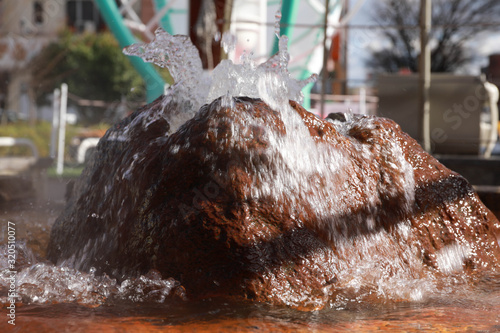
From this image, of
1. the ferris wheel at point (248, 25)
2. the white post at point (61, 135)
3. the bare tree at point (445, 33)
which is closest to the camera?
the ferris wheel at point (248, 25)

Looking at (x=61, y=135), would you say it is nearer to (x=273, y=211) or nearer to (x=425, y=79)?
(x=425, y=79)

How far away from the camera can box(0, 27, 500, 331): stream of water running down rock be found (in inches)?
72.6

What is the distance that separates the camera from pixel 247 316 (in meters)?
1.73

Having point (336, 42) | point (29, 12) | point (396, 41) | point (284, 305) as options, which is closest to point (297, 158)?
point (284, 305)

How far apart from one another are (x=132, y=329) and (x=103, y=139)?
1338mm

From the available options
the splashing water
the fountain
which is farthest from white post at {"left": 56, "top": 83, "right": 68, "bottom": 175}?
the fountain

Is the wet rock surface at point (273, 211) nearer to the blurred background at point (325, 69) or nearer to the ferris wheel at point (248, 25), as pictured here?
the blurred background at point (325, 69)

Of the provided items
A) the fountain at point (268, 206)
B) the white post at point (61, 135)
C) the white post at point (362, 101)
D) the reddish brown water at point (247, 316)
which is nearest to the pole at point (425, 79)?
the fountain at point (268, 206)

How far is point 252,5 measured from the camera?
26.5ft

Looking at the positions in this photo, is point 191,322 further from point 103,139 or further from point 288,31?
point 288,31

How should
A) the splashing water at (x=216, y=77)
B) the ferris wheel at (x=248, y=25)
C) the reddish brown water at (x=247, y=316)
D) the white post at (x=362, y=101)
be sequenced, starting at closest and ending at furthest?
the reddish brown water at (x=247, y=316) < the splashing water at (x=216, y=77) < the ferris wheel at (x=248, y=25) < the white post at (x=362, y=101)

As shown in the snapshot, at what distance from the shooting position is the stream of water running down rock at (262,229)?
6.05 ft

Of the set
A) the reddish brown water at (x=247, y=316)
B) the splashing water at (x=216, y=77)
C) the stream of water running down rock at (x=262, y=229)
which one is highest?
the splashing water at (x=216, y=77)

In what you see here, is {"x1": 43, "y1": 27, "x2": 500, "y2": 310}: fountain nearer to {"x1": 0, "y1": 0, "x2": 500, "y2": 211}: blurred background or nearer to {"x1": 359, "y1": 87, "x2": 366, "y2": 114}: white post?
{"x1": 0, "y1": 0, "x2": 500, "y2": 211}: blurred background
